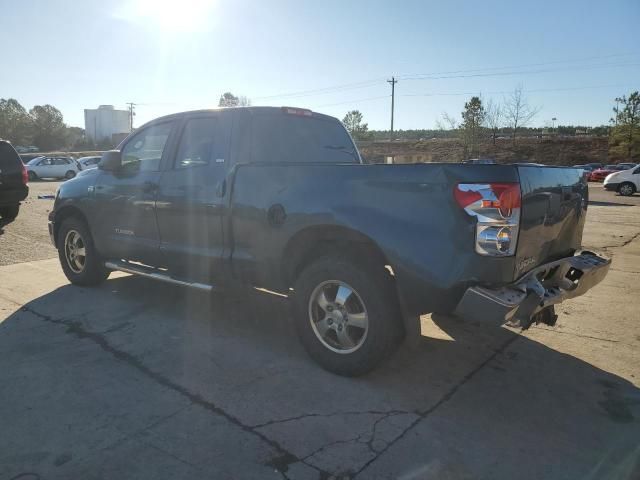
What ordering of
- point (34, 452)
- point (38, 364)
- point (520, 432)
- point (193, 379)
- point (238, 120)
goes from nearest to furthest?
point (34, 452) < point (520, 432) < point (193, 379) < point (38, 364) < point (238, 120)

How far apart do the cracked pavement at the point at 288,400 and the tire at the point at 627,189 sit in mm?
22125

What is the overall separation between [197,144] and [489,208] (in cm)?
287

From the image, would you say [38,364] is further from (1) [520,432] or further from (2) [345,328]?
(1) [520,432]

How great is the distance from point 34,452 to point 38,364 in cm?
128

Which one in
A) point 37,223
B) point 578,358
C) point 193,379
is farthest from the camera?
point 37,223

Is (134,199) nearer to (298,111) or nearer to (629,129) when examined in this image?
(298,111)

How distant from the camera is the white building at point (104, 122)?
8950 cm

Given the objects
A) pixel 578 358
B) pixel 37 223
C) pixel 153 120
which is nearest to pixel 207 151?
pixel 153 120

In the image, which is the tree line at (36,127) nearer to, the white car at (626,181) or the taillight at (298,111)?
the white car at (626,181)

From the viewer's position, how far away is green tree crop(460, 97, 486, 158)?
49116 mm

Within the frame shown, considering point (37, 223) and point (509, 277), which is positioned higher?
point (509, 277)

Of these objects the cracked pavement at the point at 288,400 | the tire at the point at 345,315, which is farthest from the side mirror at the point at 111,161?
the tire at the point at 345,315

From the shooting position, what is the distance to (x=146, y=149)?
526 centimetres

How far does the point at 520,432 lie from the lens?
9.64 ft
